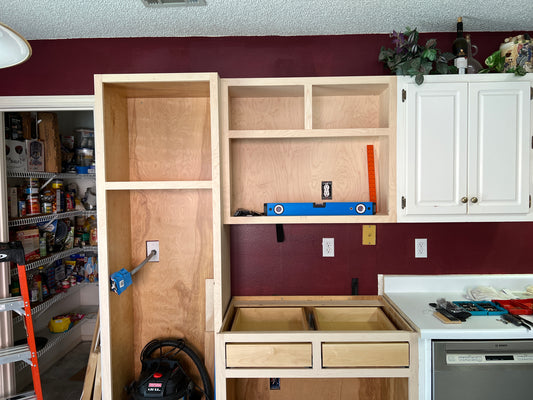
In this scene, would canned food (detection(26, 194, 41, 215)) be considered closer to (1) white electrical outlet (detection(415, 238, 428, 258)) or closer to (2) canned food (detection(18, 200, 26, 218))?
(2) canned food (detection(18, 200, 26, 218))

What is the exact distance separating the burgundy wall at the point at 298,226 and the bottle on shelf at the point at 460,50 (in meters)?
0.17

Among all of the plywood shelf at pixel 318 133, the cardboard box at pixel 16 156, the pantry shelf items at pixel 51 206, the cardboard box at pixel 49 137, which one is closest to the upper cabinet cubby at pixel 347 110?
the plywood shelf at pixel 318 133

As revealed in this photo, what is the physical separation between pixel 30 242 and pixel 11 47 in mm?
2249

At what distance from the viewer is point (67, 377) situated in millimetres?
3014

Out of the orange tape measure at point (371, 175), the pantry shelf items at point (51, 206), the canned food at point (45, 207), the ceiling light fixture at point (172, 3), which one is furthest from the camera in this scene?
the canned food at point (45, 207)

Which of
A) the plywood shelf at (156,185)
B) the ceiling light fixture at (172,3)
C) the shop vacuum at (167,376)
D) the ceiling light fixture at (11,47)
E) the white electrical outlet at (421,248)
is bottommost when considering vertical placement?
the shop vacuum at (167,376)

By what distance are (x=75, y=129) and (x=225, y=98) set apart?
251 centimetres

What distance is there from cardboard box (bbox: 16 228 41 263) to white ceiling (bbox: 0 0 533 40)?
4.99 ft

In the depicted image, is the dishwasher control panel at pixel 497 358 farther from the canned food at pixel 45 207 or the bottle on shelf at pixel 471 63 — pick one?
the canned food at pixel 45 207

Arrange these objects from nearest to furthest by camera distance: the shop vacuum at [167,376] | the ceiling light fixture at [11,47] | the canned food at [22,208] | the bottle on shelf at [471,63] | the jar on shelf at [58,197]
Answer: the ceiling light fixture at [11,47] → the shop vacuum at [167,376] → the bottle on shelf at [471,63] → the canned food at [22,208] → the jar on shelf at [58,197]

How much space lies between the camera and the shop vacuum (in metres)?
1.89

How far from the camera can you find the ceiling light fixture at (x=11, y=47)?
3.16ft

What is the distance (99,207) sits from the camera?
72.2 inches

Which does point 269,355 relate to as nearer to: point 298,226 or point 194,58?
point 298,226
